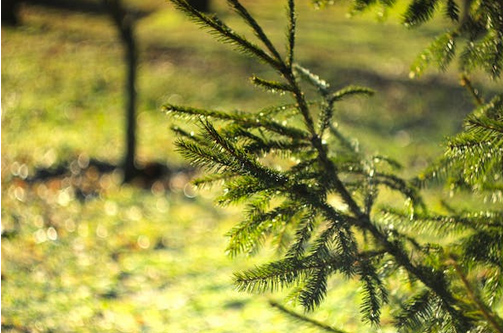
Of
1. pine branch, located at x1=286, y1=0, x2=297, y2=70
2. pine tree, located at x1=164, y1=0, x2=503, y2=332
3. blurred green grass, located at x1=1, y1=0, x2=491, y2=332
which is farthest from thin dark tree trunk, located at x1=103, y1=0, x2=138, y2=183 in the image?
pine branch, located at x1=286, y1=0, x2=297, y2=70

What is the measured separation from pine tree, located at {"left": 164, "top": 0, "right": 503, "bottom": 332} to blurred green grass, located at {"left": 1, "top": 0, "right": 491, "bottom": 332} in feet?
3.23

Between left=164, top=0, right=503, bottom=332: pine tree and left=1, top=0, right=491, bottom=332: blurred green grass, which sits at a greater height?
left=164, top=0, right=503, bottom=332: pine tree

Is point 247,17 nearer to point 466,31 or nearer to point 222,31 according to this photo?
point 222,31

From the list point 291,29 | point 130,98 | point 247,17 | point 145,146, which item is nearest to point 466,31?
point 291,29

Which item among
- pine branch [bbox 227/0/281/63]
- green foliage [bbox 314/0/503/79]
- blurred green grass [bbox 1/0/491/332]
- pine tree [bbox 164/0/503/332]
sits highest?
pine branch [bbox 227/0/281/63]

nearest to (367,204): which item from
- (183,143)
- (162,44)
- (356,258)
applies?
(356,258)

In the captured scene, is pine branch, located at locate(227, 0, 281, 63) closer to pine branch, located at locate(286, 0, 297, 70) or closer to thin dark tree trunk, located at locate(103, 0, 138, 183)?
pine branch, located at locate(286, 0, 297, 70)

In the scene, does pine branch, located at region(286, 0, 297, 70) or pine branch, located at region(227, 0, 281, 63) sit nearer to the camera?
pine branch, located at region(227, 0, 281, 63)

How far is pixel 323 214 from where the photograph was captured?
2.27 m

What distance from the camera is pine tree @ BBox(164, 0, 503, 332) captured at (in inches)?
82.9

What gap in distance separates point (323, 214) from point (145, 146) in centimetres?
894

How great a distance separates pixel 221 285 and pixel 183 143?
16.4 feet

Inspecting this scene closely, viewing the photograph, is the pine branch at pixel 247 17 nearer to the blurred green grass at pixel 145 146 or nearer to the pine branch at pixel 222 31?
the pine branch at pixel 222 31

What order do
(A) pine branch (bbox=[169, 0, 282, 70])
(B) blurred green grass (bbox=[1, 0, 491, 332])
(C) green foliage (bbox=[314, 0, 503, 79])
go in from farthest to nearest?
1. (B) blurred green grass (bbox=[1, 0, 491, 332])
2. (C) green foliage (bbox=[314, 0, 503, 79])
3. (A) pine branch (bbox=[169, 0, 282, 70])
